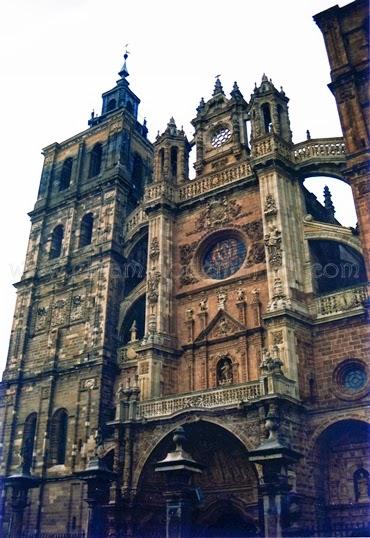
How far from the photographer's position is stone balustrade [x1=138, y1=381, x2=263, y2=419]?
65.0 feet

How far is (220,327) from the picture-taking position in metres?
24.6

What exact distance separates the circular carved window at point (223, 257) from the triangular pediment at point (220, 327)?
213 centimetres

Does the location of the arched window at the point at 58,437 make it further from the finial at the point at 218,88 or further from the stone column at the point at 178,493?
the finial at the point at 218,88

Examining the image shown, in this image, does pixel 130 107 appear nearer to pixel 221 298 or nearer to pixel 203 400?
pixel 221 298

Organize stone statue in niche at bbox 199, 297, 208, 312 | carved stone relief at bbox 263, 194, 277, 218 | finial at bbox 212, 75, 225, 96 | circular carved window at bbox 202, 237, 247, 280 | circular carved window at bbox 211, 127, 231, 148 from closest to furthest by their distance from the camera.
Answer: carved stone relief at bbox 263, 194, 277, 218
stone statue in niche at bbox 199, 297, 208, 312
circular carved window at bbox 202, 237, 247, 280
circular carved window at bbox 211, 127, 231, 148
finial at bbox 212, 75, 225, 96

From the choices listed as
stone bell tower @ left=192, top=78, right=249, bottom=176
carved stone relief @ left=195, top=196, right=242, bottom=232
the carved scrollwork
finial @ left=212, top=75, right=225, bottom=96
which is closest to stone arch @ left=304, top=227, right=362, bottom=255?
the carved scrollwork

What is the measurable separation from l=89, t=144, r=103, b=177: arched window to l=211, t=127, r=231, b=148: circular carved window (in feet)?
30.8

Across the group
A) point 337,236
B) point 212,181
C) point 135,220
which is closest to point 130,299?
point 135,220

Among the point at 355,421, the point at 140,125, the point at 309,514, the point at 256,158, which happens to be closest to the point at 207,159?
the point at 256,158

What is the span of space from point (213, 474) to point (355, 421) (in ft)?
19.2

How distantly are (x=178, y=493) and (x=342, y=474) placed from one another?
860 cm

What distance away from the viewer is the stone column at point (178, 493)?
1298cm

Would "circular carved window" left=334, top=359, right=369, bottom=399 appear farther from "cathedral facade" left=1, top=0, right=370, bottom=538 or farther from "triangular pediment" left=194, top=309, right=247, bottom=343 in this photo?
"triangular pediment" left=194, top=309, right=247, bottom=343

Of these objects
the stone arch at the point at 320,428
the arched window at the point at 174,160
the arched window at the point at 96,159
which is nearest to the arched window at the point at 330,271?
the stone arch at the point at 320,428
